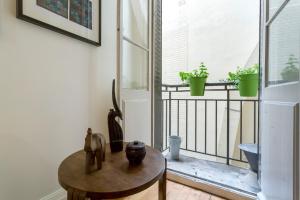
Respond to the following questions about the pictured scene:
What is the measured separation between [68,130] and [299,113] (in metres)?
1.38

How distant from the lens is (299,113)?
0.78 metres

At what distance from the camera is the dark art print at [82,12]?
4.12ft

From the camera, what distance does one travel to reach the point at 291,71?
0.91 metres

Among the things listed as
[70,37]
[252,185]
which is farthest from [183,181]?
[70,37]

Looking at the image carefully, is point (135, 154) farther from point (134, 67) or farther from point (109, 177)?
point (134, 67)

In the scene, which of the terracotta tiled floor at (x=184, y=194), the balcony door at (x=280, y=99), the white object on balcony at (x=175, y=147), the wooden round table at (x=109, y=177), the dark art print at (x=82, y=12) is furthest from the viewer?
the white object on balcony at (x=175, y=147)

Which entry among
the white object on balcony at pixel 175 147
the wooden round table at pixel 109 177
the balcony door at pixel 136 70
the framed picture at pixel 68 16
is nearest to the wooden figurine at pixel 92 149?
the wooden round table at pixel 109 177

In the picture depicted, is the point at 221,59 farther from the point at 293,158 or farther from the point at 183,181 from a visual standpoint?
the point at 293,158

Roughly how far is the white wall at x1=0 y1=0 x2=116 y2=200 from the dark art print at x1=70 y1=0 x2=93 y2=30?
0.51ft

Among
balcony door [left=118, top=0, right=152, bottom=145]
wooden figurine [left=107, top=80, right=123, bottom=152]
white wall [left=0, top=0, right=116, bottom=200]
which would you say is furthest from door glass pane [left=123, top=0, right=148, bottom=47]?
wooden figurine [left=107, top=80, right=123, bottom=152]

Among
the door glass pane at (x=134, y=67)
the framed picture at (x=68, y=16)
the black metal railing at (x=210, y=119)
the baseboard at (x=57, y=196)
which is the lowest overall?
the baseboard at (x=57, y=196)

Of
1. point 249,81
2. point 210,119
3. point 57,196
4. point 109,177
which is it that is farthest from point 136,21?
point 210,119

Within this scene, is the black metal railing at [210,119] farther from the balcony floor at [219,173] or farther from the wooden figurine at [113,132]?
the wooden figurine at [113,132]

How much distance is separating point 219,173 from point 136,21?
179 centimetres
